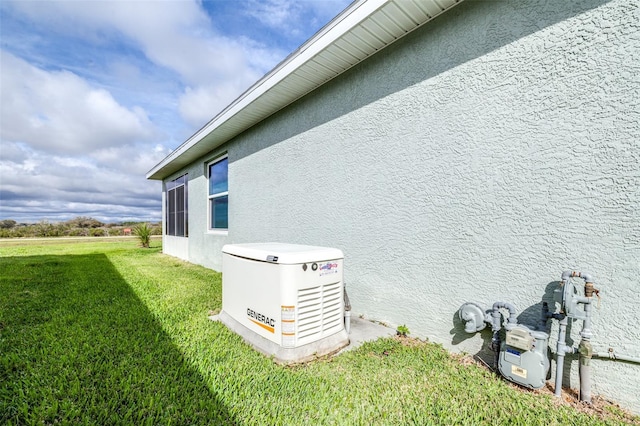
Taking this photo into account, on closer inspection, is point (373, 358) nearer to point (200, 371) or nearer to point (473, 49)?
point (200, 371)

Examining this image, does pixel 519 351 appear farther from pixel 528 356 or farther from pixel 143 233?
pixel 143 233

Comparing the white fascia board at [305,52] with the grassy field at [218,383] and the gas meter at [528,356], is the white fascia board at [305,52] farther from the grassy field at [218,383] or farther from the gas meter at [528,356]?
the grassy field at [218,383]

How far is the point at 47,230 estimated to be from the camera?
2358cm

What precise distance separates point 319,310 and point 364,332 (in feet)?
2.73

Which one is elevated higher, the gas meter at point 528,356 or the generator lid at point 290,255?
the generator lid at point 290,255

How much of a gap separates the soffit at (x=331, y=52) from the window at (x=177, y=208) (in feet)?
16.0

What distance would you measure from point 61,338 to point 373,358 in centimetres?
317

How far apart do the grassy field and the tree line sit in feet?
69.6

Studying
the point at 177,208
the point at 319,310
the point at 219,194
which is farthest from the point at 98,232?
the point at 319,310

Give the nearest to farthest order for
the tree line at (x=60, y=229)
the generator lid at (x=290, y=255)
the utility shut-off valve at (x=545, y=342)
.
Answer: the utility shut-off valve at (x=545, y=342), the generator lid at (x=290, y=255), the tree line at (x=60, y=229)

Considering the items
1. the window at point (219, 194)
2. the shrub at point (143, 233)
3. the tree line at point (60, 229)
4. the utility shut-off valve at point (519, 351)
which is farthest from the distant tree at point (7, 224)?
the utility shut-off valve at point (519, 351)

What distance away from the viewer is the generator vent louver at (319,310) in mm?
2457

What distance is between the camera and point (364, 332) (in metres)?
3.07

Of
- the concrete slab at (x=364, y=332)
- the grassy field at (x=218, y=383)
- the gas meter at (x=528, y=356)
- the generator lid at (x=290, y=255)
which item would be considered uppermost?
the generator lid at (x=290, y=255)
